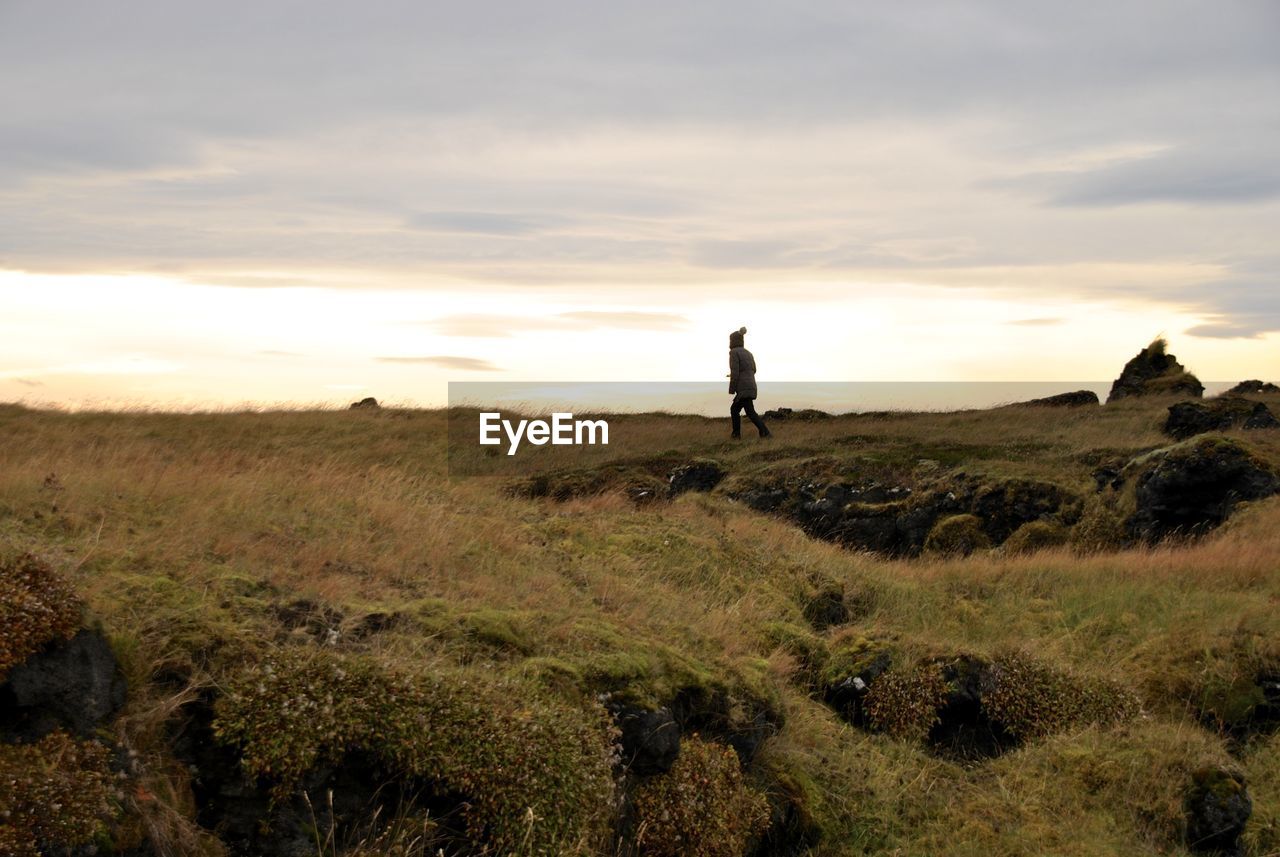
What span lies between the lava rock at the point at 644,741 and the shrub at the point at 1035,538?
1499 centimetres

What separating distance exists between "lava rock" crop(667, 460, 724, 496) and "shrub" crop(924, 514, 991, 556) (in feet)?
20.3

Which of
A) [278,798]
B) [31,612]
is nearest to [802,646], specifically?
[278,798]

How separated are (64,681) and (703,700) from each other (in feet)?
15.0

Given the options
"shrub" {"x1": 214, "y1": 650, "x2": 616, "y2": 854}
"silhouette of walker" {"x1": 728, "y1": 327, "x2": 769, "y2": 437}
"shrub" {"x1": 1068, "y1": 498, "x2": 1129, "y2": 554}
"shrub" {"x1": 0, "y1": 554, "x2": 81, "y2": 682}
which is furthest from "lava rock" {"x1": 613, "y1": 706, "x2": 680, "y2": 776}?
"silhouette of walker" {"x1": 728, "y1": 327, "x2": 769, "y2": 437}

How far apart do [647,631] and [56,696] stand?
481cm

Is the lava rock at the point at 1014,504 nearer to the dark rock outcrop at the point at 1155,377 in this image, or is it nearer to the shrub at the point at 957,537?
the shrub at the point at 957,537

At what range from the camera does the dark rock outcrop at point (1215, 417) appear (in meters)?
30.0

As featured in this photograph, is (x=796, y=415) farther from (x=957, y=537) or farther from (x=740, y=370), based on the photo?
(x=957, y=537)

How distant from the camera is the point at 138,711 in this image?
616 cm

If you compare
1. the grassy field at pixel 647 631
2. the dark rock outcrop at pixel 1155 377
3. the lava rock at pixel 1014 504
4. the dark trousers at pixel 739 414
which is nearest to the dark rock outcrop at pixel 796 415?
the dark trousers at pixel 739 414

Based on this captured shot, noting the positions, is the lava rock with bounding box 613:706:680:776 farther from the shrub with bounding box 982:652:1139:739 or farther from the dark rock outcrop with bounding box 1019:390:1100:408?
the dark rock outcrop with bounding box 1019:390:1100:408

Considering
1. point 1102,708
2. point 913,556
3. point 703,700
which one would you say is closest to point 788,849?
point 703,700

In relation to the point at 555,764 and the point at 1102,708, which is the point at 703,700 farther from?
the point at 1102,708

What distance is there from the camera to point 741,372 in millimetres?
33625
